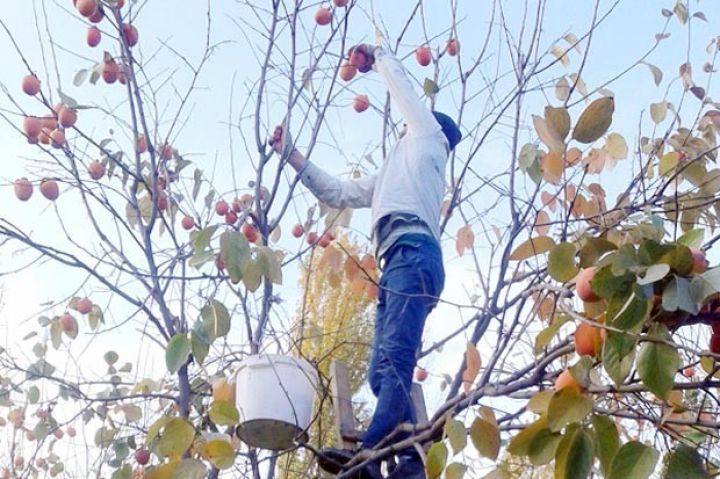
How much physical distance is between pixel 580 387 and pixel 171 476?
27.2 inches

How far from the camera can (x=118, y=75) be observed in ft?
8.75

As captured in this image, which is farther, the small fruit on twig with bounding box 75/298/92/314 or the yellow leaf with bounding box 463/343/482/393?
the small fruit on twig with bounding box 75/298/92/314

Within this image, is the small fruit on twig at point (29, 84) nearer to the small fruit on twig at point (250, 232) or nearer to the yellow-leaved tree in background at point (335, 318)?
the small fruit on twig at point (250, 232)

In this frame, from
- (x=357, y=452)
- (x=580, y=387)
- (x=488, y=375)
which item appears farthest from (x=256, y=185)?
(x=580, y=387)

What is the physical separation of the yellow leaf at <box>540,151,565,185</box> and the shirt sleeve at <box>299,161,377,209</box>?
1005 millimetres

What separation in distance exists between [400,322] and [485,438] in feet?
2.62

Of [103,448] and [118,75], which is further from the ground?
[118,75]

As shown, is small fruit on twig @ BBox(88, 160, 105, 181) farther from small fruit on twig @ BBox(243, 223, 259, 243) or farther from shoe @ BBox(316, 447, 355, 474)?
shoe @ BBox(316, 447, 355, 474)

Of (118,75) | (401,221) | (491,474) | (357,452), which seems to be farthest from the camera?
(118,75)

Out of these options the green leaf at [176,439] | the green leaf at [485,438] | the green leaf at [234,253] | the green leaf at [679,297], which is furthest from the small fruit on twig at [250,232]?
the green leaf at [679,297]

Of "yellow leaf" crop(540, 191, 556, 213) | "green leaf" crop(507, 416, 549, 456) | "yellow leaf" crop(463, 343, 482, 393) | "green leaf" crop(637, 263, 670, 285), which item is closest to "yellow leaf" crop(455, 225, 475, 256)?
"yellow leaf" crop(540, 191, 556, 213)

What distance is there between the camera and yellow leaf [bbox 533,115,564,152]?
1463mm

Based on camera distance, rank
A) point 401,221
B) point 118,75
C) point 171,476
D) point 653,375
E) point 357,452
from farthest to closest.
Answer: point 118,75 < point 401,221 < point 357,452 < point 171,476 < point 653,375

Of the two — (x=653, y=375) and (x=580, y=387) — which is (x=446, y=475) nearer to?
(x=580, y=387)
